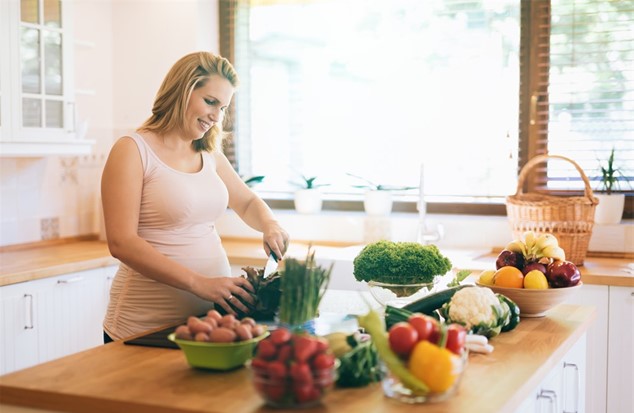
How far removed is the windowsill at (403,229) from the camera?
4016mm

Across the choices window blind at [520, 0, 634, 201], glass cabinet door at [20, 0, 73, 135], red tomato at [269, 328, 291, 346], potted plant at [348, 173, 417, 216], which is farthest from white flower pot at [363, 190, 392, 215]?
red tomato at [269, 328, 291, 346]

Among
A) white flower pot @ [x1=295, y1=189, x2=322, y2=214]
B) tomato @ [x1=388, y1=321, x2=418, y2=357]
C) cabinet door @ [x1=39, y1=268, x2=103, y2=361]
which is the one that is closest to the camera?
tomato @ [x1=388, y1=321, x2=418, y2=357]

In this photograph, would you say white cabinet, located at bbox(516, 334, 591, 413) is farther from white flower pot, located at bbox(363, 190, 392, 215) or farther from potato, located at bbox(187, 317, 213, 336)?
white flower pot, located at bbox(363, 190, 392, 215)

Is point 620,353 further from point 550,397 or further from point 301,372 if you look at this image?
point 301,372

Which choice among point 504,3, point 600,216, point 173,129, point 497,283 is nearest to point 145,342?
point 173,129

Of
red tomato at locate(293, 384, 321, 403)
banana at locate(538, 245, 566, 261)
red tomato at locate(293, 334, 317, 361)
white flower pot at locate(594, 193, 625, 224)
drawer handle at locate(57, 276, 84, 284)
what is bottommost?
drawer handle at locate(57, 276, 84, 284)

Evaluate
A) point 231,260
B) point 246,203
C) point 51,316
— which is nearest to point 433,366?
point 246,203

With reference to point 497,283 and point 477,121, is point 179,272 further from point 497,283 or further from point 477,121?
point 477,121

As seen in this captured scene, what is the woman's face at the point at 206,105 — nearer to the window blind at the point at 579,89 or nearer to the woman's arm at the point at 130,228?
the woman's arm at the point at 130,228

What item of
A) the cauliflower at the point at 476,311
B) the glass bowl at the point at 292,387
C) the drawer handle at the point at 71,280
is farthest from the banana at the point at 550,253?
the drawer handle at the point at 71,280

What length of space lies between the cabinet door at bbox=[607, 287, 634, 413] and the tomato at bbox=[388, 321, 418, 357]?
6.83ft

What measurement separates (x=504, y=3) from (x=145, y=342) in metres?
2.88

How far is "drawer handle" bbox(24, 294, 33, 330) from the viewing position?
11.5 feet

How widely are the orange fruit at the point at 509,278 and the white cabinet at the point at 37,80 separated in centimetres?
226
